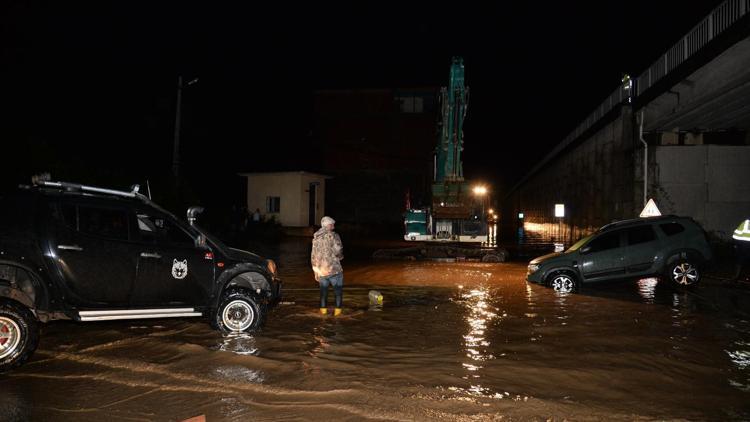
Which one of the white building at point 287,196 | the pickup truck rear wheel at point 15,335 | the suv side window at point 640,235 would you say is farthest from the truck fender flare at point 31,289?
the white building at point 287,196

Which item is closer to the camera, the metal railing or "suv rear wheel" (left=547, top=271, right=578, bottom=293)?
"suv rear wheel" (left=547, top=271, right=578, bottom=293)

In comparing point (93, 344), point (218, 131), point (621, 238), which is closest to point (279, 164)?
point (218, 131)

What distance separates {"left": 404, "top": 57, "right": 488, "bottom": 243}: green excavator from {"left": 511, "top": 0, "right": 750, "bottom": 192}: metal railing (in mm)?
6608

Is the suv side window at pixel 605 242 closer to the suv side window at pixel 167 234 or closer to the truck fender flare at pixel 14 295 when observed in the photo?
the suv side window at pixel 167 234

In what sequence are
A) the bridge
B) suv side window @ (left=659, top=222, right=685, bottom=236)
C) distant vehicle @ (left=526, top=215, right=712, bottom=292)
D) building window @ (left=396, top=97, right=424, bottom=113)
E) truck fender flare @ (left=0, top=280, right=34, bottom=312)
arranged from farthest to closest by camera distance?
building window @ (left=396, top=97, right=424, bottom=113) → the bridge → suv side window @ (left=659, top=222, right=685, bottom=236) → distant vehicle @ (left=526, top=215, right=712, bottom=292) → truck fender flare @ (left=0, top=280, right=34, bottom=312)

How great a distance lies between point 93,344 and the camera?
7523mm

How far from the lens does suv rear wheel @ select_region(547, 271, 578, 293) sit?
1290 centimetres

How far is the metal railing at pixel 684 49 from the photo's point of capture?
46.7 feet

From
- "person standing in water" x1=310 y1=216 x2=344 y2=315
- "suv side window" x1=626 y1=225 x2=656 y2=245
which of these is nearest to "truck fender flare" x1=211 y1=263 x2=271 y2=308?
"person standing in water" x1=310 y1=216 x2=344 y2=315

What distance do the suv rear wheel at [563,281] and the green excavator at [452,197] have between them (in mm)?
9889

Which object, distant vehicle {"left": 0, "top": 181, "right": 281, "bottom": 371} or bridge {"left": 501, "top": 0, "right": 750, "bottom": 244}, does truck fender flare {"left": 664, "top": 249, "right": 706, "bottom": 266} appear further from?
distant vehicle {"left": 0, "top": 181, "right": 281, "bottom": 371}

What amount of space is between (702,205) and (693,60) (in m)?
7.19

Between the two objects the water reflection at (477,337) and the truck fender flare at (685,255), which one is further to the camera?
the truck fender flare at (685,255)

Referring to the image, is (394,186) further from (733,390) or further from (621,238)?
(733,390)
